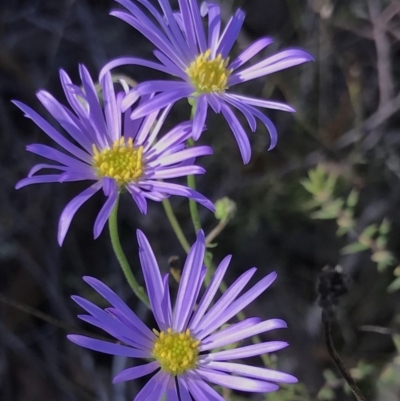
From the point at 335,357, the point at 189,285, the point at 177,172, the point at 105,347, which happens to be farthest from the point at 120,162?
the point at 335,357

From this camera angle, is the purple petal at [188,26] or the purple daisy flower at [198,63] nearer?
the purple daisy flower at [198,63]

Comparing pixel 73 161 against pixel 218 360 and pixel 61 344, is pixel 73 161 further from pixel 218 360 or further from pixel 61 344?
pixel 61 344

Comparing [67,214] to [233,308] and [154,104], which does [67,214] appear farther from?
[233,308]

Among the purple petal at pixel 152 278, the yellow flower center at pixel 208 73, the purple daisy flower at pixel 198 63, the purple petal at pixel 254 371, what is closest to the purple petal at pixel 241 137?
the purple daisy flower at pixel 198 63

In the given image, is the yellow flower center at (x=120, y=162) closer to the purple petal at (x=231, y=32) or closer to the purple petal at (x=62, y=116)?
the purple petal at (x=62, y=116)

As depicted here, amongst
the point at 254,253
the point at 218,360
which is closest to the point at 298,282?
the point at 254,253

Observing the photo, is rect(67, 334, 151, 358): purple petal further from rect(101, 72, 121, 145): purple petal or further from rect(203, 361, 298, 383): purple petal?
rect(101, 72, 121, 145): purple petal
